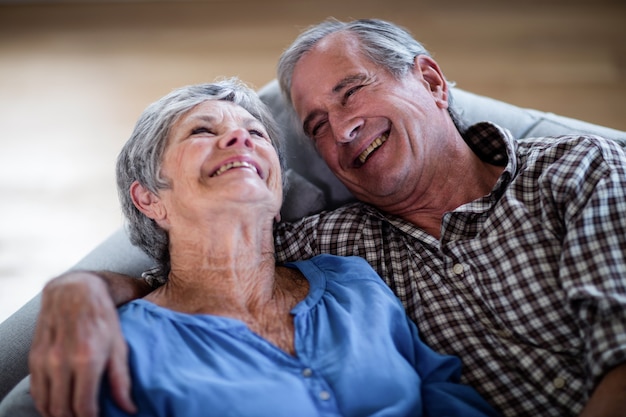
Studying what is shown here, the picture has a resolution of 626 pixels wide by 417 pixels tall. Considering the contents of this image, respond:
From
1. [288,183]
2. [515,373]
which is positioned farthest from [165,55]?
[515,373]

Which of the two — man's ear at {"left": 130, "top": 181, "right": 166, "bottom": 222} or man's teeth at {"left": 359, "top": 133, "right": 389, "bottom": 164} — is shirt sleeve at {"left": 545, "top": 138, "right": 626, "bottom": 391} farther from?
man's ear at {"left": 130, "top": 181, "right": 166, "bottom": 222}

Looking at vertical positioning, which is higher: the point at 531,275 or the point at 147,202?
the point at 147,202

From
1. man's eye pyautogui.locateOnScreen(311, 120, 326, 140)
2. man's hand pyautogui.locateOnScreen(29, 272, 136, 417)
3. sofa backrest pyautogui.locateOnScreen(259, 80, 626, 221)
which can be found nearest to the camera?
man's hand pyautogui.locateOnScreen(29, 272, 136, 417)

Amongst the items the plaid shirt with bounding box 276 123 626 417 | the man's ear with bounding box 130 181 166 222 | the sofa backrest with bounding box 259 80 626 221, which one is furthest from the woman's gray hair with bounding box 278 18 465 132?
the man's ear with bounding box 130 181 166 222

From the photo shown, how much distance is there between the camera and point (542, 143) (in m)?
1.65

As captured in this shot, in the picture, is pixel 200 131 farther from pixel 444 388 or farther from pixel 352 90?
pixel 444 388

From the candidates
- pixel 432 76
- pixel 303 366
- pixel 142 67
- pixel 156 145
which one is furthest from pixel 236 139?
pixel 142 67

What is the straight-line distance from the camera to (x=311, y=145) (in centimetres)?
198

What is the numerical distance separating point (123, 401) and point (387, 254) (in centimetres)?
82

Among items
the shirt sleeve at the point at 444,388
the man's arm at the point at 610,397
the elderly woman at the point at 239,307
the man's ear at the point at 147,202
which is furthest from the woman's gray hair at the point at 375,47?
the man's arm at the point at 610,397

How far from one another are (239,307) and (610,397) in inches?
32.1

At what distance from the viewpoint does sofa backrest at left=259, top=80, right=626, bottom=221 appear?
1870 millimetres

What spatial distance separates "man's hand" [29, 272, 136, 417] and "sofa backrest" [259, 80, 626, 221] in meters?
0.82

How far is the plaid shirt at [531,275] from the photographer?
126 centimetres
